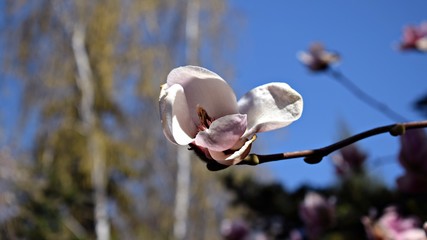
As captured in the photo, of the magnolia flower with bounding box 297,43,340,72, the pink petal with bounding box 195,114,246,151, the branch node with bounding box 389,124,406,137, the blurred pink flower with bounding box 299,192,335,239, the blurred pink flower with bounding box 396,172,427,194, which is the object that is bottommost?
the blurred pink flower with bounding box 299,192,335,239

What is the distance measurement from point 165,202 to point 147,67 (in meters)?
1.57

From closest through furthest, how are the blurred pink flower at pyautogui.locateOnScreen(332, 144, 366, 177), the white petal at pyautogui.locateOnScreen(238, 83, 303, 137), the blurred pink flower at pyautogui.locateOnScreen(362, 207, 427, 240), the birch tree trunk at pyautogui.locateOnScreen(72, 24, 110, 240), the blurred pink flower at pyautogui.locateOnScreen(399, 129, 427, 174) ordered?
the white petal at pyautogui.locateOnScreen(238, 83, 303, 137) < the blurred pink flower at pyautogui.locateOnScreen(399, 129, 427, 174) < the blurred pink flower at pyautogui.locateOnScreen(362, 207, 427, 240) < the blurred pink flower at pyautogui.locateOnScreen(332, 144, 366, 177) < the birch tree trunk at pyautogui.locateOnScreen(72, 24, 110, 240)

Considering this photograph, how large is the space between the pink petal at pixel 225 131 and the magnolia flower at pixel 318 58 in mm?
769

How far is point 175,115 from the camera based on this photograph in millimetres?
303

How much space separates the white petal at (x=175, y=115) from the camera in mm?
297

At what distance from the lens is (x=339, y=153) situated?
4.15ft

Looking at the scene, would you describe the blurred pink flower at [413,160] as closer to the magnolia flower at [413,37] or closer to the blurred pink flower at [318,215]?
the blurred pink flower at [318,215]

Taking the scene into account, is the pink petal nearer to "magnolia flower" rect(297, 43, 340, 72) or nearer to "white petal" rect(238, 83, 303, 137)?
"white petal" rect(238, 83, 303, 137)

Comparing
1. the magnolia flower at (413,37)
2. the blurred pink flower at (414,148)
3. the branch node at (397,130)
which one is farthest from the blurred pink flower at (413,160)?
the magnolia flower at (413,37)

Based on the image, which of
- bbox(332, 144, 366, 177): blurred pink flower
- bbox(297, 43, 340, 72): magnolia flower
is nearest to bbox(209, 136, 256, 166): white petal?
bbox(297, 43, 340, 72): magnolia flower

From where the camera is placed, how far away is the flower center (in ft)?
1.05

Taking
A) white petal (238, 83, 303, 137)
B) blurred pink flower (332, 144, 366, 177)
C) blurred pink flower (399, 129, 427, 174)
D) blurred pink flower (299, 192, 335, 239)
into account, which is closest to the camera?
white petal (238, 83, 303, 137)

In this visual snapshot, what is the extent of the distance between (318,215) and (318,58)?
12.5 inches

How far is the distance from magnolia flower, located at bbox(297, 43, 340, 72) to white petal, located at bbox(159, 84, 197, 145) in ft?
2.51
